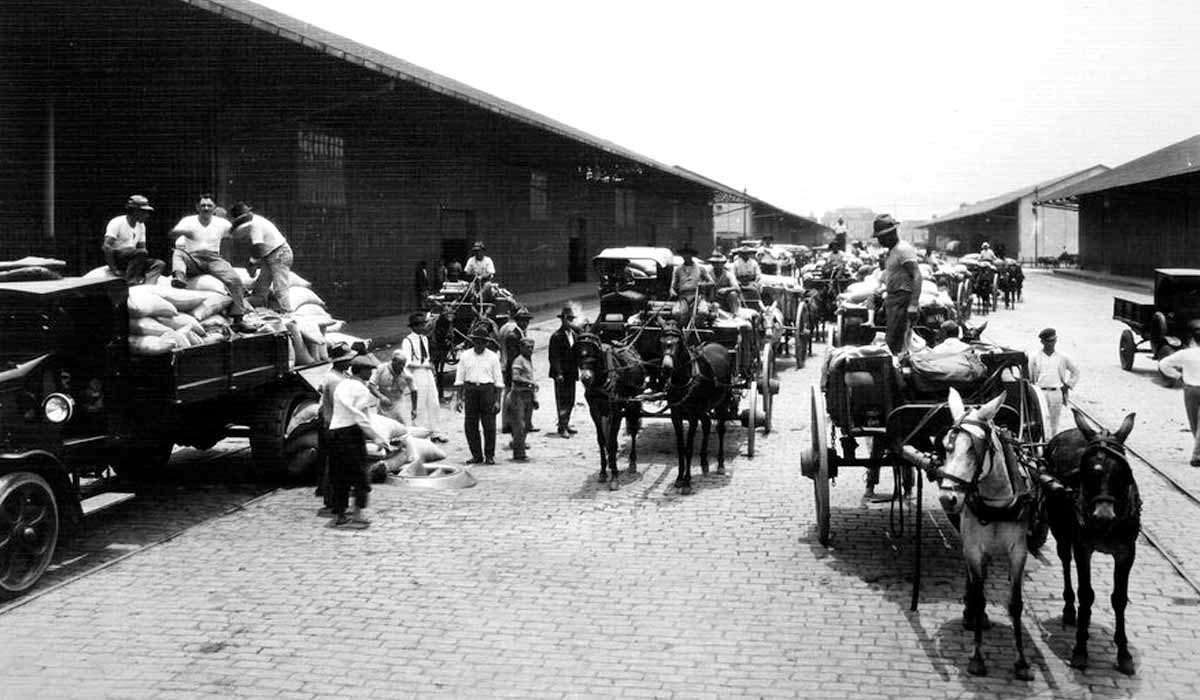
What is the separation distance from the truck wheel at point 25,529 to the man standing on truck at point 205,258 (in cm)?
337

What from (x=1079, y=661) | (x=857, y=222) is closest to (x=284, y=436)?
(x=1079, y=661)

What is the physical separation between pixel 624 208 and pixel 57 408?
42839 mm

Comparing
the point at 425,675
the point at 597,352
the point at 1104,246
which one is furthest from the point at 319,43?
the point at 1104,246

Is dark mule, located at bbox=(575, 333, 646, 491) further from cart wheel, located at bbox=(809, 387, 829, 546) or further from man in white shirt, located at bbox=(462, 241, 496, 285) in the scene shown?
man in white shirt, located at bbox=(462, 241, 496, 285)

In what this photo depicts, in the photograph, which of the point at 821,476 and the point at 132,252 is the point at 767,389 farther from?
the point at 132,252

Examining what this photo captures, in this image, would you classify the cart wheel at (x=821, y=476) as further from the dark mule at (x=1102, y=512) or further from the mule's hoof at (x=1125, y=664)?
the mule's hoof at (x=1125, y=664)

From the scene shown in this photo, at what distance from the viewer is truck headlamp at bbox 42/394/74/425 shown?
766cm

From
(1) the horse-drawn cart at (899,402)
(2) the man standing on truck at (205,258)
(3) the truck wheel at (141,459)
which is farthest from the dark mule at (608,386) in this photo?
(3) the truck wheel at (141,459)

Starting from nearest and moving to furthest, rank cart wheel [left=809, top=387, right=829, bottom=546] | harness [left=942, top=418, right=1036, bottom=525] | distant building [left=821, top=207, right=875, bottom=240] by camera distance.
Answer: harness [left=942, top=418, right=1036, bottom=525] → cart wheel [left=809, top=387, right=829, bottom=546] → distant building [left=821, top=207, right=875, bottom=240]

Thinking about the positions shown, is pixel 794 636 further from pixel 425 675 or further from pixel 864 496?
pixel 864 496

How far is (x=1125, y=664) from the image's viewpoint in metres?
5.77

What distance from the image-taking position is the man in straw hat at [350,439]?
9.04 meters

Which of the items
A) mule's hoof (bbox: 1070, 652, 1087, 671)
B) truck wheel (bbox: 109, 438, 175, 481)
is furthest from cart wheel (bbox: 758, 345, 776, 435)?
mule's hoof (bbox: 1070, 652, 1087, 671)

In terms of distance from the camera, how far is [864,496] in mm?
9867
